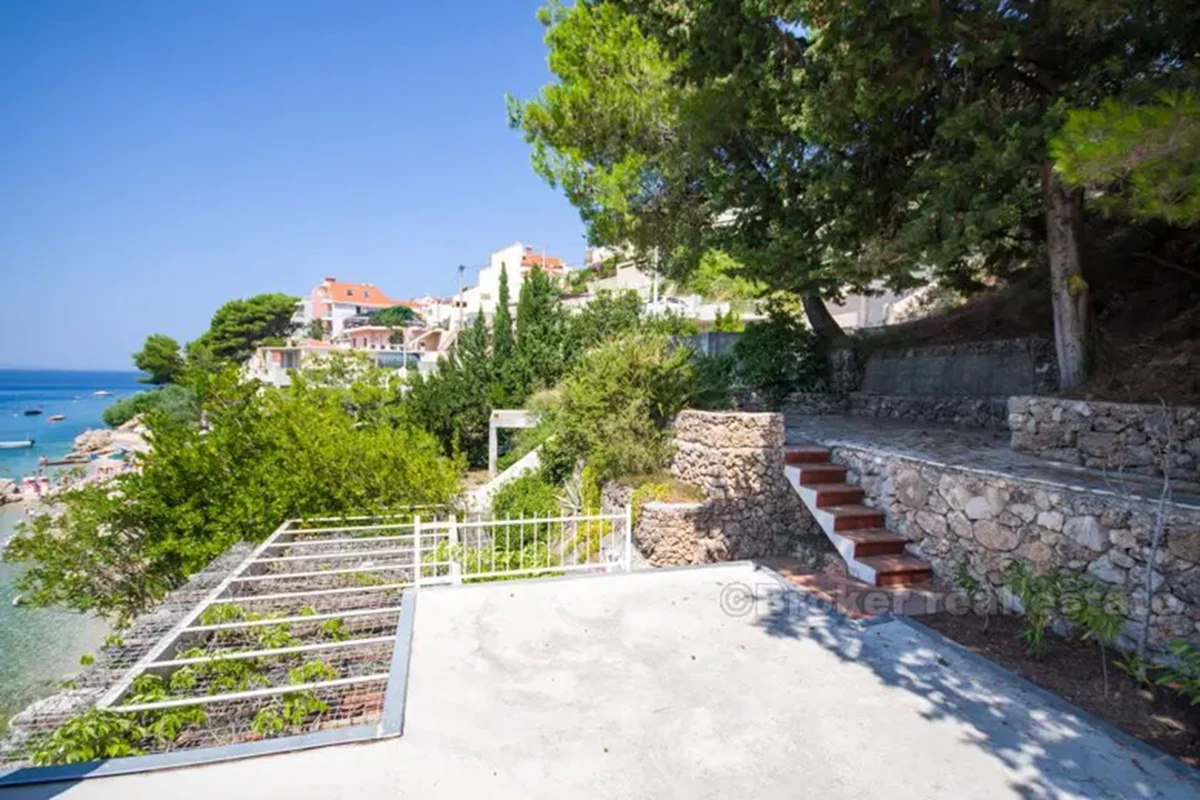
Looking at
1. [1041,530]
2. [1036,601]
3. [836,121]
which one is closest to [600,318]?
[836,121]

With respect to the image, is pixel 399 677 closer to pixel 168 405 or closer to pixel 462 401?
pixel 462 401

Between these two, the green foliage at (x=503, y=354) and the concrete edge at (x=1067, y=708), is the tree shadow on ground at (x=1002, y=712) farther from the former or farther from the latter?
the green foliage at (x=503, y=354)

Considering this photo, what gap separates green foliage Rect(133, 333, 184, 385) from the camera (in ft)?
165

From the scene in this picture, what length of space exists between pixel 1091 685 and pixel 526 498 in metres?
9.02

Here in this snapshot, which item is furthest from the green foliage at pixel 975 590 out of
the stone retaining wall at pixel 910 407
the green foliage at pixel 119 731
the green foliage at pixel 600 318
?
the green foliage at pixel 600 318

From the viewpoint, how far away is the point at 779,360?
1249 centimetres

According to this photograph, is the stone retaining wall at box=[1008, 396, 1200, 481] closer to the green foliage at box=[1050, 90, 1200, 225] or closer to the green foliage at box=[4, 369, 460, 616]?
the green foliage at box=[1050, 90, 1200, 225]

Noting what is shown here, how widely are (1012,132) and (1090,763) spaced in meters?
5.60

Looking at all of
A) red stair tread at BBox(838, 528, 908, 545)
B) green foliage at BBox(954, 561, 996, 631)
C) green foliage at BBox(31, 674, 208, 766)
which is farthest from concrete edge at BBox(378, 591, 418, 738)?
green foliage at BBox(954, 561, 996, 631)

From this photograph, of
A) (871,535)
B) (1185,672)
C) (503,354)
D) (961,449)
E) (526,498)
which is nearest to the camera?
(1185,672)

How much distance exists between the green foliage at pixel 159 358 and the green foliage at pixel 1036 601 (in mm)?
60579

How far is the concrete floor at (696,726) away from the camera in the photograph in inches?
111

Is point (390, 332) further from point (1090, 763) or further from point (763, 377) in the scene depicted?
point (1090, 763)

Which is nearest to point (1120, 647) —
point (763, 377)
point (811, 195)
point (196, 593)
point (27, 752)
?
point (811, 195)
